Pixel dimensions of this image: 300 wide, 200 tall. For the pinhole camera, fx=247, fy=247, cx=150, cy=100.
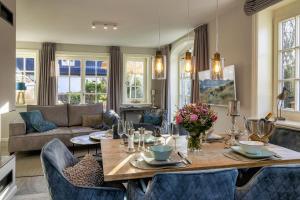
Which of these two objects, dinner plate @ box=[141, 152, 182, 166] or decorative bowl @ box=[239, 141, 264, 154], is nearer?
dinner plate @ box=[141, 152, 182, 166]

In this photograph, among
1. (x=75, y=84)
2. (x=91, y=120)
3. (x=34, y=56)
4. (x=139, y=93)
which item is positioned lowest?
(x=91, y=120)

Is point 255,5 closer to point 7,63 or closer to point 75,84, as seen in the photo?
point 7,63

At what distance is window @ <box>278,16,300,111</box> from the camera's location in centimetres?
294

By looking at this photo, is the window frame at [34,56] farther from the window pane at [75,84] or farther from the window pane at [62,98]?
the window pane at [75,84]

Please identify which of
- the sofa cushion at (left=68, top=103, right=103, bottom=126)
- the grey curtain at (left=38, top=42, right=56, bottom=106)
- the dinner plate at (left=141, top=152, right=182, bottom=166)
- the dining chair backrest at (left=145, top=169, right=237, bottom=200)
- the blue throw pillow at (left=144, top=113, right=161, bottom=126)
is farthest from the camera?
the grey curtain at (left=38, top=42, right=56, bottom=106)

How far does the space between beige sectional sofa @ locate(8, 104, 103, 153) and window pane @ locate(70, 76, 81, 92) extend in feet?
4.11

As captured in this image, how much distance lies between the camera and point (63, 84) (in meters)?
6.88

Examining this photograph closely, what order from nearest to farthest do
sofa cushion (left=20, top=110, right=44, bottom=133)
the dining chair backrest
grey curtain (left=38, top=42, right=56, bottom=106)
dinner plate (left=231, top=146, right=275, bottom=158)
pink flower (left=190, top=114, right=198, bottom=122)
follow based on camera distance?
1. the dining chair backrest
2. dinner plate (left=231, top=146, right=275, bottom=158)
3. pink flower (left=190, top=114, right=198, bottom=122)
4. sofa cushion (left=20, top=110, right=44, bottom=133)
5. grey curtain (left=38, top=42, right=56, bottom=106)

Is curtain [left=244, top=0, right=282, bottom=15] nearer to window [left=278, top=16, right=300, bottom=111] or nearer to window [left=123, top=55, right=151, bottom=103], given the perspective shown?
window [left=278, top=16, right=300, bottom=111]

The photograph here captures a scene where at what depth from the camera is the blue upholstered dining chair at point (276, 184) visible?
1398mm

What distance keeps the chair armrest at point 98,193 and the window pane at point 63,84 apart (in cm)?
561

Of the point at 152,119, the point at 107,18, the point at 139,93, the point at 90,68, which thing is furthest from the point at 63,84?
the point at 107,18

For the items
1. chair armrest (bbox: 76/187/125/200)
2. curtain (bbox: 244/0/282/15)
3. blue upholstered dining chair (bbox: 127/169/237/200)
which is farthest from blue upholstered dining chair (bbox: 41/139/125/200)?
curtain (bbox: 244/0/282/15)

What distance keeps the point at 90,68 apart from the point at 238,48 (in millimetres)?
4560
